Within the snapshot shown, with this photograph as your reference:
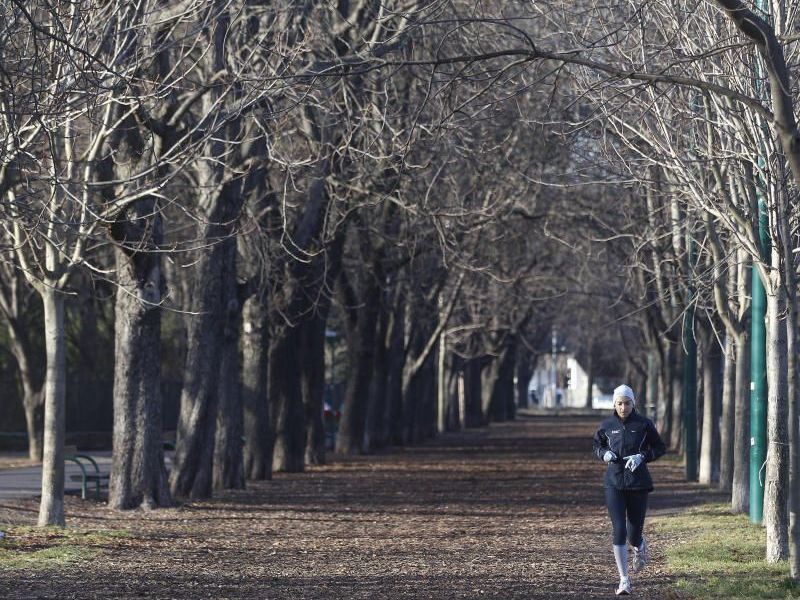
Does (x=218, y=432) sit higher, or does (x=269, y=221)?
(x=269, y=221)

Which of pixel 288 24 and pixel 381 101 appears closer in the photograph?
pixel 288 24

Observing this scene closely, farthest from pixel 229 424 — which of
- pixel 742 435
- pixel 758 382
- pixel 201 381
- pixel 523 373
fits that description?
pixel 523 373

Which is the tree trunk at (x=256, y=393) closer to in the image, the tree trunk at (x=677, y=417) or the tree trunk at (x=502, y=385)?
the tree trunk at (x=677, y=417)

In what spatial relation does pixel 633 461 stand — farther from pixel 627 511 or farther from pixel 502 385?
pixel 502 385

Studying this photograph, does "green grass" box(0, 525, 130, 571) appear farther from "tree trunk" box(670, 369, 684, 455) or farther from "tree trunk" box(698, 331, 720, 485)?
"tree trunk" box(670, 369, 684, 455)

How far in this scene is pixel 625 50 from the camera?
15.3 meters

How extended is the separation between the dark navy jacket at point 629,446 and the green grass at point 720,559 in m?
0.99

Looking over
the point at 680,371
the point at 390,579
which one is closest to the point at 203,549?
the point at 390,579

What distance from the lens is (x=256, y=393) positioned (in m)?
24.4

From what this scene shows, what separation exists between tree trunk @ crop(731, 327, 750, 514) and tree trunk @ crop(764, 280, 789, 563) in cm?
523

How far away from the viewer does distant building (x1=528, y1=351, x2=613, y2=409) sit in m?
117

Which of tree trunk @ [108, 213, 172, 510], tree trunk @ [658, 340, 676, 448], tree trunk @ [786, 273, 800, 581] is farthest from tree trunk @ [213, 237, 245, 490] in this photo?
Answer: tree trunk @ [658, 340, 676, 448]

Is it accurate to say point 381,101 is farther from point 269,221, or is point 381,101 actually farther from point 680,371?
point 680,371

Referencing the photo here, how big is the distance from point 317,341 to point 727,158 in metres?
16.3
